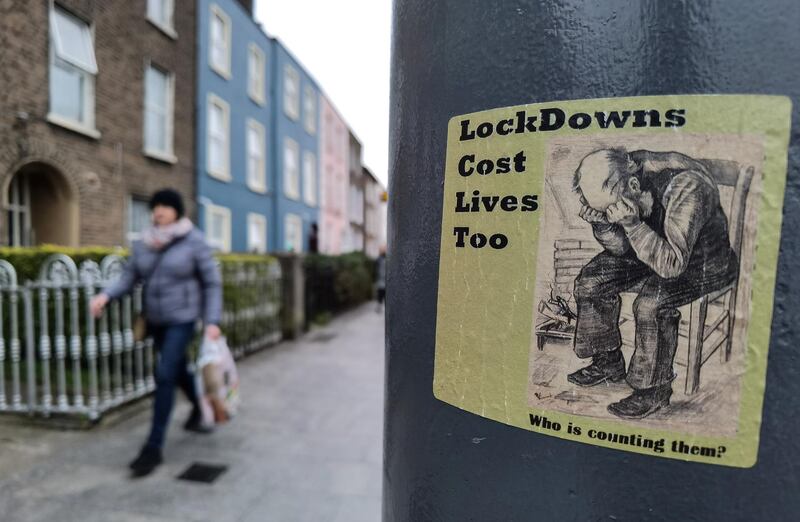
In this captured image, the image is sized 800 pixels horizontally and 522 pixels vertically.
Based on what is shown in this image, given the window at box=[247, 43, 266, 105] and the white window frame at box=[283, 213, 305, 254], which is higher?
the window at box=[247, 43, 266, 105]

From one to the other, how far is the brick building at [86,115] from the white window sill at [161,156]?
0.12ft

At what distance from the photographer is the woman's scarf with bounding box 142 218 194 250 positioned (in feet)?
12.6

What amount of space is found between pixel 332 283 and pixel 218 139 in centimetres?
669

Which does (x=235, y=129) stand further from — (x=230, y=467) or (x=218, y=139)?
(x=230, y=467)

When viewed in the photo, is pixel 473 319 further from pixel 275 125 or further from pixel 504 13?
pixel 275 125

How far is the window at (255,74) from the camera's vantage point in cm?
1788

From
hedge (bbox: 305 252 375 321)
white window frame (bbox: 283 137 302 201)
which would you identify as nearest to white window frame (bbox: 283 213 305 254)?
white window frame (bbox: 283 137 302 201)

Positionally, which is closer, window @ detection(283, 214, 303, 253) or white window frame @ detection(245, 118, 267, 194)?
white window frame @ detection(245, 118, 267, 194)

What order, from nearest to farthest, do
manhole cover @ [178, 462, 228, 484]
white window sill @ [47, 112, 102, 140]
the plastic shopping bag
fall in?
manhole cover @ [178, 462, 228, 484], the plastic shopping bag, white window sill @ [47, 112, 102, 140]

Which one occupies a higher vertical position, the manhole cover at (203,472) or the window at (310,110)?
the window at (310,110)

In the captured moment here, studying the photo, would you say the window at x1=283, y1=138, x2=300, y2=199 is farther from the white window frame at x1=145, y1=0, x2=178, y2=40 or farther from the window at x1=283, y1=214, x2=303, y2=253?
the white window frame at x1=145, y1=0, x2=178, y2=40

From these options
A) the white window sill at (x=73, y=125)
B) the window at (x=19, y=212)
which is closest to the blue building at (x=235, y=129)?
the white window sill at (x=73, y=125)

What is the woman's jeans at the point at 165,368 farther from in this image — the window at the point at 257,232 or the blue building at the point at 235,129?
the window at the point at 257,232

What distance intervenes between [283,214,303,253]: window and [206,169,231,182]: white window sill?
5205 millimetres
